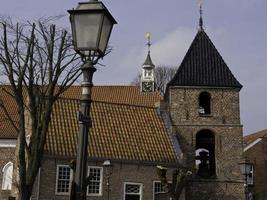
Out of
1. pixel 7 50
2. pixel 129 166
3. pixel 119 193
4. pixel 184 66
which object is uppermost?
pixel 184 66

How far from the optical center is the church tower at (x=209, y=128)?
27156mm

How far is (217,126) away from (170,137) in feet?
9.86

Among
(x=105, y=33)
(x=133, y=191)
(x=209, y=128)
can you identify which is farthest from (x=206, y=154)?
(x=105, y=33)

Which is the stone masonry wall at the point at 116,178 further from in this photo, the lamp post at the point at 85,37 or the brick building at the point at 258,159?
the lamp post at the point at 85,37

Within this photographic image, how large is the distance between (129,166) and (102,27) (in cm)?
2127

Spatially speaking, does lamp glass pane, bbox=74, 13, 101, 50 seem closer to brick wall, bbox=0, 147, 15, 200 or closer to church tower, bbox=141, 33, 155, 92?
brick wall, bbox=0, 147, 15, 200

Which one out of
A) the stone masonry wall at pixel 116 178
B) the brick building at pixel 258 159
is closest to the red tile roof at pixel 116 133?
the stone masonry wall at pixel 116 178

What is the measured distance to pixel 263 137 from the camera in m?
40.4

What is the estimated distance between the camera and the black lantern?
15.7 feet

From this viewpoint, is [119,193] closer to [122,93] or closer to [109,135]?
[109,135]

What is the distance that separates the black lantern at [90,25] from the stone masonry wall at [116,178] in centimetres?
1978

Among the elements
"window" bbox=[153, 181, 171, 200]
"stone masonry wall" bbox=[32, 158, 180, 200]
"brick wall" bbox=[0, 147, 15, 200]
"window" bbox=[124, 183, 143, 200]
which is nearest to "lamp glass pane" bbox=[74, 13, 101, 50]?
"stone masonry wall" bbox=[32, 158, 180, 200]

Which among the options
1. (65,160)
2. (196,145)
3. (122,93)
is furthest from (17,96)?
(122,93)

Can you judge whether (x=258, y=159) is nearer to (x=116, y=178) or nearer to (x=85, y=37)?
(x=116, y=178)
